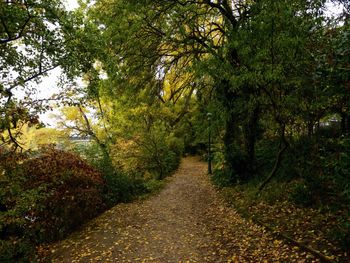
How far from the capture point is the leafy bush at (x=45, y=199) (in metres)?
5.90

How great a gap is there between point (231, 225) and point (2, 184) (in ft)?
19.1

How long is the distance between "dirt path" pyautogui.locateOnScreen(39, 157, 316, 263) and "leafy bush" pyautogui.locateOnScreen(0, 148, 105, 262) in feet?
1.91

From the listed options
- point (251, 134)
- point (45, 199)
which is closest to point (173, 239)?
point (45, 199)

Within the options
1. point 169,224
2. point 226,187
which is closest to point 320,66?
point 169,224

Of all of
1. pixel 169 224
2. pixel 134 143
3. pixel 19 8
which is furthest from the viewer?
pixel 134 143

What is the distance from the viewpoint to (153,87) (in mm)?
13641

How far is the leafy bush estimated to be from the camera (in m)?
5.90

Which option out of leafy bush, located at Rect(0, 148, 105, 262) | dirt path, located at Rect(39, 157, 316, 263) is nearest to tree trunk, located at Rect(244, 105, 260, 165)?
dirt path, located at Rect(39, 157, 316, 263)

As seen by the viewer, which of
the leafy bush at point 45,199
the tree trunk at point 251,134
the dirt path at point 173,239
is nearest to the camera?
the leafy bush at point 45,199

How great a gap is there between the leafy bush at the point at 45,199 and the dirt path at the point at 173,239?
0.58 meters

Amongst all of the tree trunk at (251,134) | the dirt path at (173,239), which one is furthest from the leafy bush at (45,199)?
the tree trunk at (251,134)

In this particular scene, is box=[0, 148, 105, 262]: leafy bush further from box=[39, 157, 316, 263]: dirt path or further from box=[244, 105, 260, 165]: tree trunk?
box=[244, 105, 260, 165]: tree trunk

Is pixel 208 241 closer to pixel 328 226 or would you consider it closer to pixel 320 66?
pixel 328 226

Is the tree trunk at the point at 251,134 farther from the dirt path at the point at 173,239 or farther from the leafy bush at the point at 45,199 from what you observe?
the leafy bush at the point at 45,199
